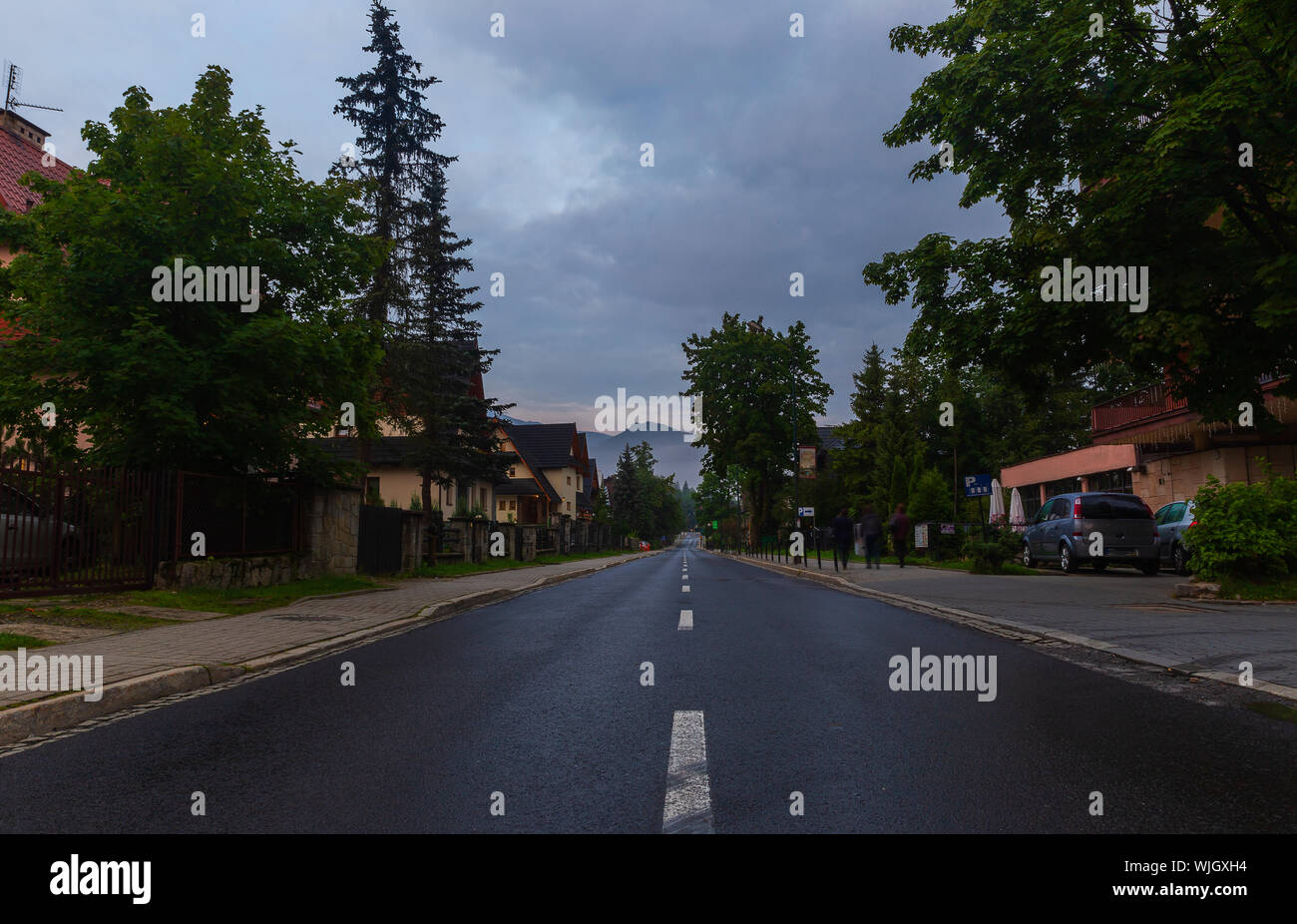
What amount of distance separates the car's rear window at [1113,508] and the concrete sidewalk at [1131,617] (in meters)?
1.57

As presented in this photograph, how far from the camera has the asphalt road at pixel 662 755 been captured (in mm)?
3365

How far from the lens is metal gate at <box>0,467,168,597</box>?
10.3 metres

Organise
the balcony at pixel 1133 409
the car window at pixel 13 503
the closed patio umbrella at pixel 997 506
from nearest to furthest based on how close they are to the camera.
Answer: the car window at pixel 13 503 < the balcony at pixel 1133 409 < the closed patio umbrella at pixel 997 506

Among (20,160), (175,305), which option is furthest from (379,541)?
(20,160)

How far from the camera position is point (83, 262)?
12.4 meters

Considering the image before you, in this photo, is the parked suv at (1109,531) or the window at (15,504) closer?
the window at (15,504)

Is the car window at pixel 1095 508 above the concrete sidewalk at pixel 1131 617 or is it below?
above

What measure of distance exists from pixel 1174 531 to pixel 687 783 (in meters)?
20.2

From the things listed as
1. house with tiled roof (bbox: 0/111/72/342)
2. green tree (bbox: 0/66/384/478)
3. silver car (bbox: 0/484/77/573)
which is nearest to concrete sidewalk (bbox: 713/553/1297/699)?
green tree (bbox: 0/66/384/478)

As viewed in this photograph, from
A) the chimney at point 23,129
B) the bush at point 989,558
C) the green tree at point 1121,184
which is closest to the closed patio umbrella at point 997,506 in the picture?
the bush at point 989,558

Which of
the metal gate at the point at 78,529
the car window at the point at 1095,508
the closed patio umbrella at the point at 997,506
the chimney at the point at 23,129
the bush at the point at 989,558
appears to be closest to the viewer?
the metal gate at the point at 78,529

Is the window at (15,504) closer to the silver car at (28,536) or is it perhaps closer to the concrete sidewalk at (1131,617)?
the silver car at (28,536)

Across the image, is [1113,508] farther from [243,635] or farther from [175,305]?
[175,305]

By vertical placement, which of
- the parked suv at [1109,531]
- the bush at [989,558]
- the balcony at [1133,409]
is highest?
the balcony at [1133,409]
